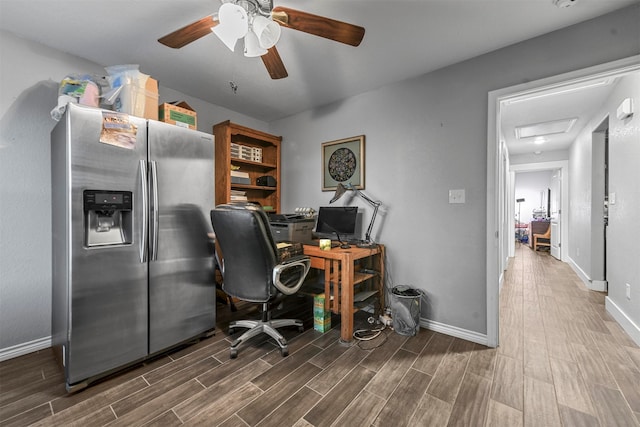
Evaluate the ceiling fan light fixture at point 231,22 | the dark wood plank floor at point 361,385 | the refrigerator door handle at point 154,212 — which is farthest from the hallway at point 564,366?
the ceiling fan light fixture at point 231,22

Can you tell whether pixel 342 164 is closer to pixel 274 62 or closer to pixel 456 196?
pixel 456 196

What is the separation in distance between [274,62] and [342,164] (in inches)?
57.7

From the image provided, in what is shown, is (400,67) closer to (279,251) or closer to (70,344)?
(279,251)

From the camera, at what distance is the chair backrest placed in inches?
69.4

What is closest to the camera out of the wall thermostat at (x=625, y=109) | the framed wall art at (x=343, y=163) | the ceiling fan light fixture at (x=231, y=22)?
the ceiling fan light fixture at (x=231, y=22)

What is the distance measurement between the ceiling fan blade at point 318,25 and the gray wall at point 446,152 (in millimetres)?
1257

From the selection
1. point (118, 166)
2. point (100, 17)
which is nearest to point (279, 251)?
point (118, 166)

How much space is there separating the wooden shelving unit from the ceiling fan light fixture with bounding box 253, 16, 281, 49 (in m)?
1.65

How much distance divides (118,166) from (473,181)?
2.67 meters

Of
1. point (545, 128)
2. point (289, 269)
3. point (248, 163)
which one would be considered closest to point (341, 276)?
point (289, 269)

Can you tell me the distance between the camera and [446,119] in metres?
2.30

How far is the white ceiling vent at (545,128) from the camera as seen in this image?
3.79 meters

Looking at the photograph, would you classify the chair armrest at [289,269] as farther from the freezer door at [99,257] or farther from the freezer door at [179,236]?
the freezer door at [99,257]

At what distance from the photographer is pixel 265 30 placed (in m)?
1.37
